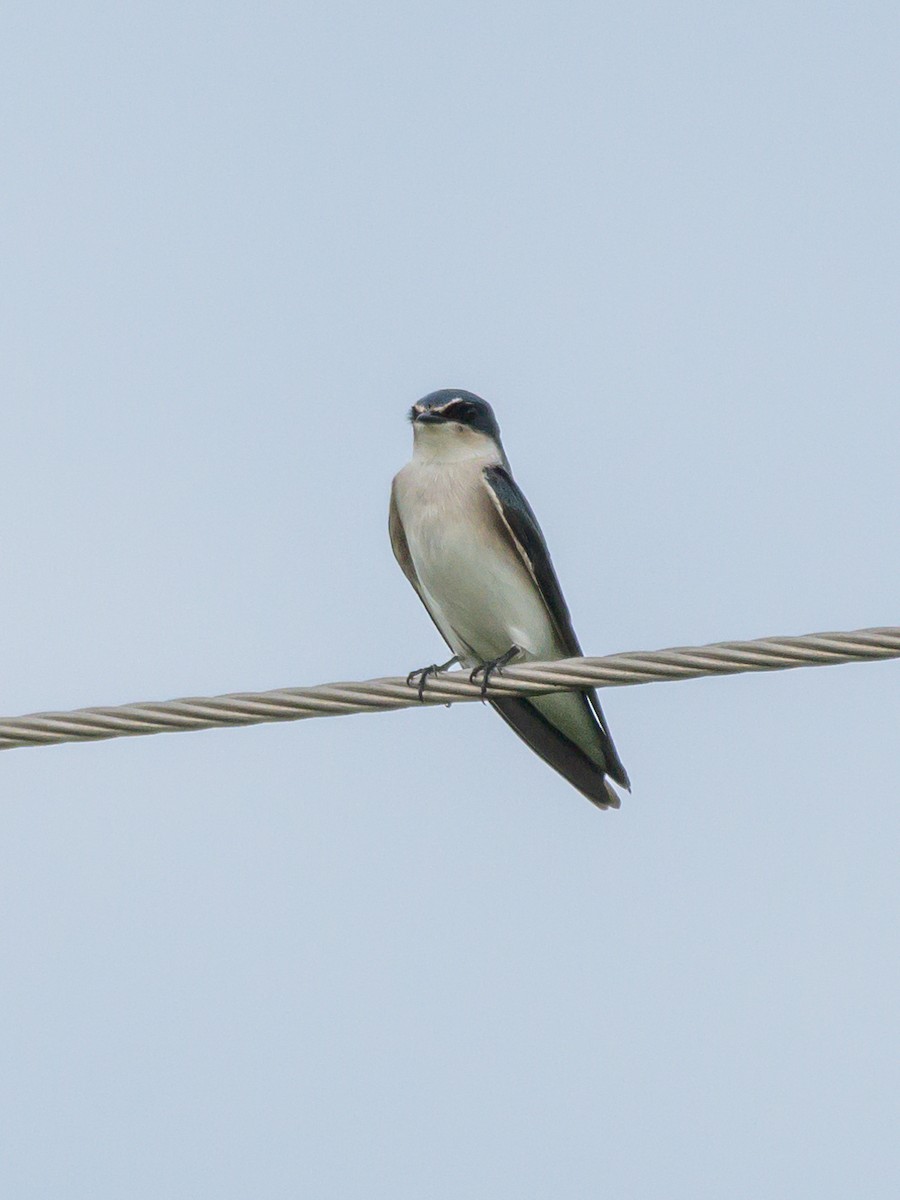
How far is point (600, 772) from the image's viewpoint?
768 centimetres

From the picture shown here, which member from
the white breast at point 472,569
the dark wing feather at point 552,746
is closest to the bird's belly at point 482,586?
the white breast at point 472,569

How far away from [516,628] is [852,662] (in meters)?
2.80

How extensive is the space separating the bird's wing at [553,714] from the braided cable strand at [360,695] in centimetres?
232

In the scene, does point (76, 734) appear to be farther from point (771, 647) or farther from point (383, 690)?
point (771, 647)

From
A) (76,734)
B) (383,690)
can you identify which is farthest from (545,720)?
(76,734)

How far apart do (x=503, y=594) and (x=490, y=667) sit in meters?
0.89

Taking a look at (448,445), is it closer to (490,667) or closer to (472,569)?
(472,569)

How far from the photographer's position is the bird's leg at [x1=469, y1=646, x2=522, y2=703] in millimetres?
5885

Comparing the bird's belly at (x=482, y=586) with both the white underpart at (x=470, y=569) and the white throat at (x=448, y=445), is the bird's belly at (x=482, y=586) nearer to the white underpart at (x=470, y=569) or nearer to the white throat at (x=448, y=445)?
the white underpart at (x=470, y=569)

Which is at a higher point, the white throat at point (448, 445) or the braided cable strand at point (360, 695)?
the white throat at point (448, 445)

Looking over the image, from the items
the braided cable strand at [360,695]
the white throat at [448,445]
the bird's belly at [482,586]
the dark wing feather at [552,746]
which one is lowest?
the braided cable strand at [360,695]

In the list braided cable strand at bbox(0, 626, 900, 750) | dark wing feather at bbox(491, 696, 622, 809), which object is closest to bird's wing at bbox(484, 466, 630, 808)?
dark wing feather at bbox(491, 696, 622, 809)

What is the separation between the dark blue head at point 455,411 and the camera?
316 inches

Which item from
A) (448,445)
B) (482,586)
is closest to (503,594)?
(482,586)
